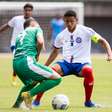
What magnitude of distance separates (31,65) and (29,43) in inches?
16.2

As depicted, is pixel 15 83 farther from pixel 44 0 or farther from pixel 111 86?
pixel 44 0

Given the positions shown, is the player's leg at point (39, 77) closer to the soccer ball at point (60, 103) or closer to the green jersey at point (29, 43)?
the green jersey at point (29, 43)

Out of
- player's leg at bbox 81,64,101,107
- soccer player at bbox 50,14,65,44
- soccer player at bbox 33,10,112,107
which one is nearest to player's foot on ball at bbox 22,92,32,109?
soccer player at bbox 33,10,112,107

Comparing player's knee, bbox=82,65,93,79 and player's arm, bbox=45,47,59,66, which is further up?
player's arm, bbox=45,47,59,66

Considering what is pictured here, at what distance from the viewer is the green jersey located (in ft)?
40.5

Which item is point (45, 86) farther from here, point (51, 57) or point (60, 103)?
point (51, 57)

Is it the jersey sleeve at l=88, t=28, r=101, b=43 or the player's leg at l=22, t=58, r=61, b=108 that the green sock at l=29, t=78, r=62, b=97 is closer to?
the player's leg at l=22, t=58, r=61, b=108

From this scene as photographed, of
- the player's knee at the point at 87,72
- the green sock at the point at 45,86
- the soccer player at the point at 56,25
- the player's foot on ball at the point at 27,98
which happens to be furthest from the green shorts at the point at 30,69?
the soccer player at the point at 56,25

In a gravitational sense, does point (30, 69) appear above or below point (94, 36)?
below

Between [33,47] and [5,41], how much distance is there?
82.4ft

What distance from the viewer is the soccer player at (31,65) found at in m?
12.2

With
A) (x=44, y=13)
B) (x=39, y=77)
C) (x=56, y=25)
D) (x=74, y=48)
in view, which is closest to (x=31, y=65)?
(x=39, y=77)

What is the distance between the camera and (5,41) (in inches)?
1471

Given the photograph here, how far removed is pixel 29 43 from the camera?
40.6ft
